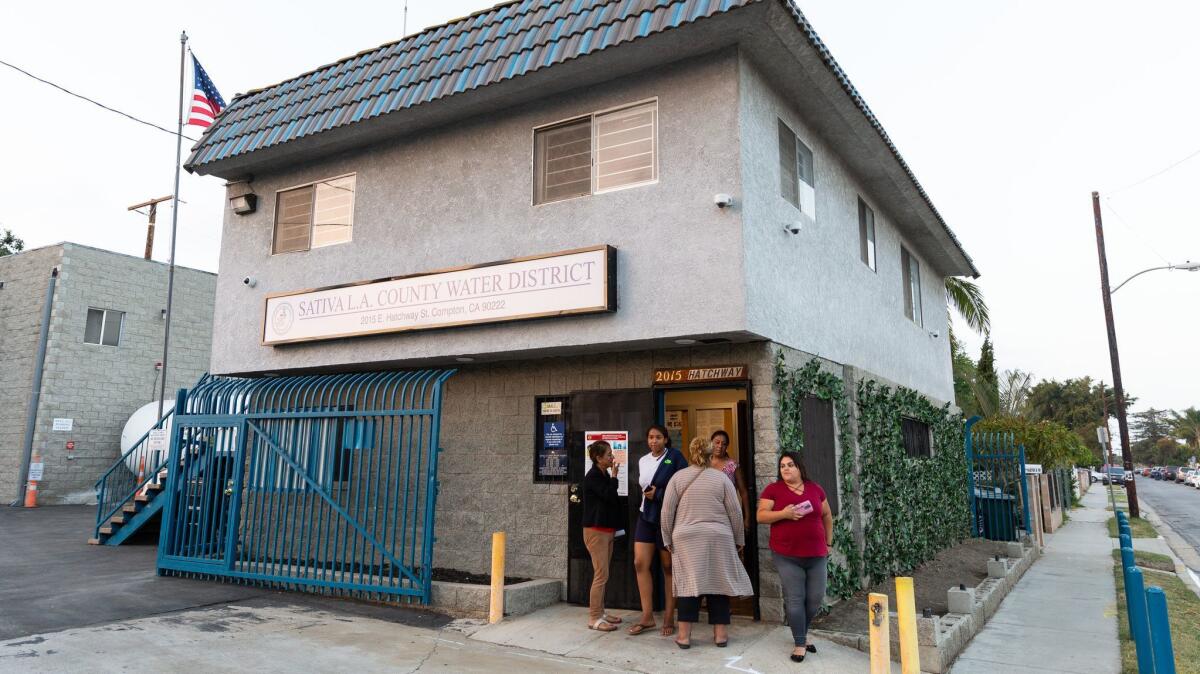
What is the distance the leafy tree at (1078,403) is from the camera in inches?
3108

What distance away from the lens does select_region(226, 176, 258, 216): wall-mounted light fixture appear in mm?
11250

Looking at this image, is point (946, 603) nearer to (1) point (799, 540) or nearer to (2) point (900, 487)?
(2) point (900, 487)

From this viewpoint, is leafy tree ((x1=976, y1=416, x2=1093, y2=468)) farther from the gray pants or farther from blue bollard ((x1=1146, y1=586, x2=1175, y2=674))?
blue bollard ((x1=1146, y1=586, x2=1175, y2=674))

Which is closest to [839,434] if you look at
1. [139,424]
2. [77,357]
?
[139,424]

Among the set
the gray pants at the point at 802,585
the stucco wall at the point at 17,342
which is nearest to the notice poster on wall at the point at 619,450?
the gray pants at the point at 802,585

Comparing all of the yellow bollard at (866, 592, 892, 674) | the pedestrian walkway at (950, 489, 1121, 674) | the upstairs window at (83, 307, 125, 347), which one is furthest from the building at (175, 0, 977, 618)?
the upstairs window at (83, 307, 125, 347)

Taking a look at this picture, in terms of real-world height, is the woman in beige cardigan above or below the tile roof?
below

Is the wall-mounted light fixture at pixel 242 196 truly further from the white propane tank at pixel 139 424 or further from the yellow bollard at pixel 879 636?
the white propane tank at pixel 139 424

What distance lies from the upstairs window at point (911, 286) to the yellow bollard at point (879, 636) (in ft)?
30.2

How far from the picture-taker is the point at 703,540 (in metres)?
6.55

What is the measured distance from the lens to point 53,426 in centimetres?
1981

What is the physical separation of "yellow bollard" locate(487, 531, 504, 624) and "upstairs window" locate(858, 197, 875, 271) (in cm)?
700

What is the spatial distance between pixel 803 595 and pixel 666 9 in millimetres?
5692

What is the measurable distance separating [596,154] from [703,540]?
4.48 metres
